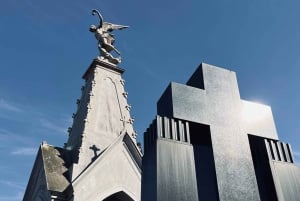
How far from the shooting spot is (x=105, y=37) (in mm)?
22922

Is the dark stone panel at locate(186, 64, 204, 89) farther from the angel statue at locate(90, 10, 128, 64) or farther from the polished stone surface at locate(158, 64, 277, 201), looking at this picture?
the angel statue at locate(90, 10, 128, 64)

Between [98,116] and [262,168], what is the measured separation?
40.8 ft

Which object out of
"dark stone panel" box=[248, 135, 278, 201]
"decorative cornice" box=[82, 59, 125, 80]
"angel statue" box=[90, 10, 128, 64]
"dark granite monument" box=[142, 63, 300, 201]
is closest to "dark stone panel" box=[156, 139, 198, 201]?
"dark granite monument" box=[142, 63, 300, 201]

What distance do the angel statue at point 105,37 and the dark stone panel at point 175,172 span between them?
1659cm

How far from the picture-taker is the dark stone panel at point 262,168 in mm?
6387

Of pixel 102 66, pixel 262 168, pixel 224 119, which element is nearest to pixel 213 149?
pixel 224 119

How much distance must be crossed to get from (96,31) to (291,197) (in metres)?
19.1

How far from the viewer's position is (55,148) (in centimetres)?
1688

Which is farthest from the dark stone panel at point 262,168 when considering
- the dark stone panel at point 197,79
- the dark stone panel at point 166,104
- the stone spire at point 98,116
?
the stone spire at point 98,116

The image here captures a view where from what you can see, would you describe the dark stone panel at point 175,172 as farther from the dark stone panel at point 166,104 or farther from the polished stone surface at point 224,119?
the dark stone panel at point 166,104

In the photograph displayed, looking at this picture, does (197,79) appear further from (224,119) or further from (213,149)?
(213,149)

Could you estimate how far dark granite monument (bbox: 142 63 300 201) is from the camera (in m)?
5.64

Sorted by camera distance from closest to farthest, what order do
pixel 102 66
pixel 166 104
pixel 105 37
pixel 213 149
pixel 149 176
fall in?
pixel 149 176, pixel 213 149, pixel 166 104, pixel 102 66, pixel 105 37

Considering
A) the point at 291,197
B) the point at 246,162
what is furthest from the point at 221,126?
the point at 291,197
